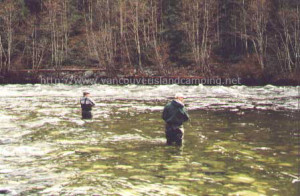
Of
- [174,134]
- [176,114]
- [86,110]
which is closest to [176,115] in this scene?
[176,114]

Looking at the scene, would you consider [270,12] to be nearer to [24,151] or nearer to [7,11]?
[7,11]

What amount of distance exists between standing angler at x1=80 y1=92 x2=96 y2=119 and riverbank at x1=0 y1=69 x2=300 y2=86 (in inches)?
1033

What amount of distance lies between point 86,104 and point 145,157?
667 centimetres

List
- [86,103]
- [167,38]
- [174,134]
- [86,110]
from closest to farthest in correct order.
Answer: [174,134] < [86,103] < [86,110] < [167,38]

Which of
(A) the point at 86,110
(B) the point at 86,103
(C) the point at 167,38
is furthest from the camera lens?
(C) the point at 167,38

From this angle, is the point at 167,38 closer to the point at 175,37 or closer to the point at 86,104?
the point at 175,37

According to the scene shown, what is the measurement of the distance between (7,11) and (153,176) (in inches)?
1925

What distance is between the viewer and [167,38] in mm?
54812

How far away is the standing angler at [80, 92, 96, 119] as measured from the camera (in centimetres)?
1438

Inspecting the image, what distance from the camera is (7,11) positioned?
49.2 meters

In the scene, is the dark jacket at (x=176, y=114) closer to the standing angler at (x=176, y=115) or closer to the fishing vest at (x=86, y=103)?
the standing angler at (x=176, y=115)

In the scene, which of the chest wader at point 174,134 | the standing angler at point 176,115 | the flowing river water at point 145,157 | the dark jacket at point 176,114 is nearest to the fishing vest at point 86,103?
the flowing river water at point 145,157

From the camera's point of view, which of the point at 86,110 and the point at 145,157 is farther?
the point at 86,110

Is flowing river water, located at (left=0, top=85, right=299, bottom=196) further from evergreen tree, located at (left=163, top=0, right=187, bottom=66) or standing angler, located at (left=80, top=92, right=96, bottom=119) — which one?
evergreen tree, located at (left=163, top=0, right=187, bottom=66)
